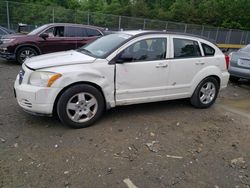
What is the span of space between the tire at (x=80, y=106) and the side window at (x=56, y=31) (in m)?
6.31

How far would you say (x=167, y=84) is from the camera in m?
5.02

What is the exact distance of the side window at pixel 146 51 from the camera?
4573 mm

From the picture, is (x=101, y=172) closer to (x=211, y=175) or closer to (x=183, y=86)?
(x=211, y=175)

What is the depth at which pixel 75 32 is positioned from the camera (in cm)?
1023

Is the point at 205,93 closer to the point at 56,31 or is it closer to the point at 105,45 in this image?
the point at 105,45

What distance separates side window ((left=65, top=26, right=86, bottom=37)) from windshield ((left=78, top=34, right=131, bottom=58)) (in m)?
5.16

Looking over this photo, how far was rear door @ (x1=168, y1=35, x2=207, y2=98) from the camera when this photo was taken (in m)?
5.05

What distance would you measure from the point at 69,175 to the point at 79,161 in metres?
0.32

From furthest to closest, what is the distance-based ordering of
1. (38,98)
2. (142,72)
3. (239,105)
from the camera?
(239,105) → (142,72) → (38,98)

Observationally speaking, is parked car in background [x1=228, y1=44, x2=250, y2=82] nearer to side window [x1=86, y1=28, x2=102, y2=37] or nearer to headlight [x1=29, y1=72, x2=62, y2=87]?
side window [x1=86, y1=28, x2=102, y2=37]

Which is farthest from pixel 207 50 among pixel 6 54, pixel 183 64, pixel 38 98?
pixel 6 54

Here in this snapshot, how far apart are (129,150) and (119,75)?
1360mm

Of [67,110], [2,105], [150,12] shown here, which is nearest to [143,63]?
[67,110]

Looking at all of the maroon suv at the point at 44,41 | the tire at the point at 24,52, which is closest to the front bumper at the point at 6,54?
the maroon suv at the point at 44,41
